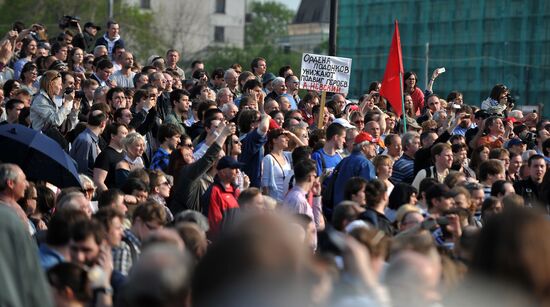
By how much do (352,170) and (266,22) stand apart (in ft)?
455

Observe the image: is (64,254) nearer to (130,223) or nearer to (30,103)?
(130,223)

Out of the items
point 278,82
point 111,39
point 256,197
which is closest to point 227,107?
point 278,82

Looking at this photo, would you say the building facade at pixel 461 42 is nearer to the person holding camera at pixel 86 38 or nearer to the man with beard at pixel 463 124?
the person holding camera at pixel 86 38

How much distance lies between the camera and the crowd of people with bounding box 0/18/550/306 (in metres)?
4.19

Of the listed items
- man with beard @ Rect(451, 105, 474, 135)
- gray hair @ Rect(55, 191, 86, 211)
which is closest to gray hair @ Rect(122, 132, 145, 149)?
gray hair @ Rect(55, 191, 86, 211)

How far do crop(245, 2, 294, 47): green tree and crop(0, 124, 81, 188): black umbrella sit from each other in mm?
128363

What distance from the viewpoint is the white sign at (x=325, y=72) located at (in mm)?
17734

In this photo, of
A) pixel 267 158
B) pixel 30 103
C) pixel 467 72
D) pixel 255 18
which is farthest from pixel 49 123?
pixel 255 18

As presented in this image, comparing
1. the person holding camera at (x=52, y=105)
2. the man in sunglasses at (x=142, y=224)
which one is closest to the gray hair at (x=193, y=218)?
the man in sunglasses at (x=142, y=224)

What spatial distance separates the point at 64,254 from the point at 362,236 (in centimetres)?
165

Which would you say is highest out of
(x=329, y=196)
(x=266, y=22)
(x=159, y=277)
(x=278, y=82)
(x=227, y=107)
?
(x=159, y=277)

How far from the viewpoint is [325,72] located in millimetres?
17859

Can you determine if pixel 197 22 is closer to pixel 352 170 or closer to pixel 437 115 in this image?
pixel 437 115

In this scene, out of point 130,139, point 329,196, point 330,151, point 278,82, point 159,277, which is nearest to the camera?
point 159,277
